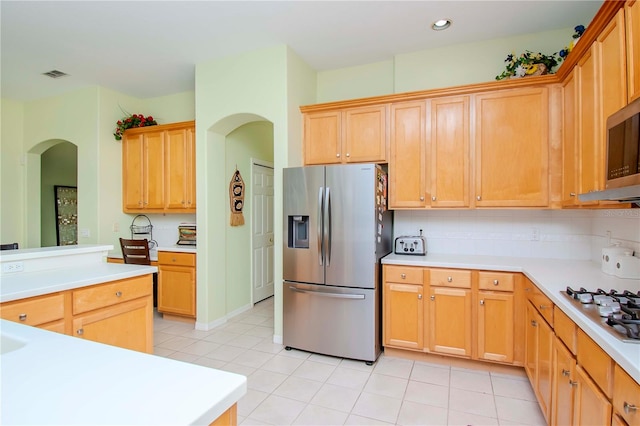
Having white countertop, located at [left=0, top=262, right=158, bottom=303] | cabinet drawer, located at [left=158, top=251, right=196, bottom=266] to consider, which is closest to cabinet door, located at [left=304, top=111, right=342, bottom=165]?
cabinet drawer, located at [left=158, top=251, right=196, bottom=266]

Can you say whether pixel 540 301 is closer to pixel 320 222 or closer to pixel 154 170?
pixel 320 222

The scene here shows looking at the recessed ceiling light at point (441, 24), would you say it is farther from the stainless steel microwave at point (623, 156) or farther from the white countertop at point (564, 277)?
the white countertop at point (564, 277)

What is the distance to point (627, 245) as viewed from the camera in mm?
2250

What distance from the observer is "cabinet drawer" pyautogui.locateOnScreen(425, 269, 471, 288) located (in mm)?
2662

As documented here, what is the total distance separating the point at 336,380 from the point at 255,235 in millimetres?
2557

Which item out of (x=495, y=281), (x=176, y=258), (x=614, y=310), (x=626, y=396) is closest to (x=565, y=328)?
(x=614, y=310)

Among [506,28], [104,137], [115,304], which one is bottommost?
[115,304]

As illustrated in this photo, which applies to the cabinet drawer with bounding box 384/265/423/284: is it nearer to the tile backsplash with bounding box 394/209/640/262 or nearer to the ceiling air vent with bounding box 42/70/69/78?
the tile backsplash with bounding box 394/209/640/262

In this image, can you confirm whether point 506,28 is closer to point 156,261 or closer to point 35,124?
point 156,261

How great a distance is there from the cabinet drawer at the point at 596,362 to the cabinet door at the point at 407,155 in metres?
1.77

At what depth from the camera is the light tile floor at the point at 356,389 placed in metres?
2.09

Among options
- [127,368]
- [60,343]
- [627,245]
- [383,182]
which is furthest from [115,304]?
[627,245]

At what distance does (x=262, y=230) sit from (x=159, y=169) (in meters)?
1.61

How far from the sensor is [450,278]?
8.86ft
